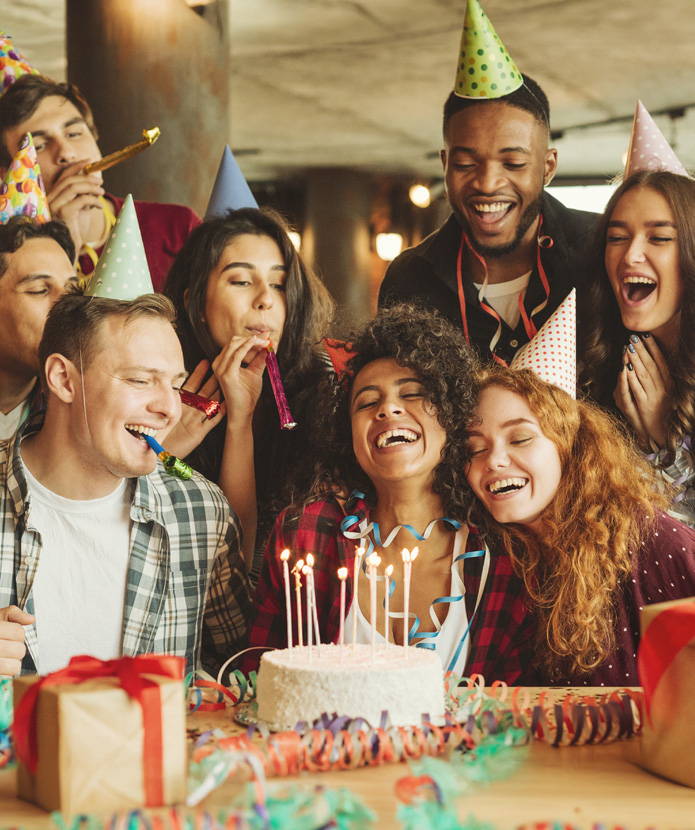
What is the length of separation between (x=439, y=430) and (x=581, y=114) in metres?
2.50

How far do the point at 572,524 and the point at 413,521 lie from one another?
0.36m

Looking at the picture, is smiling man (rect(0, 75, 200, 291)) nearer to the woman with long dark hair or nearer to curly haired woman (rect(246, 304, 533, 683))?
the woman with long dark hair

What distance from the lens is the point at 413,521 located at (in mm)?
2078

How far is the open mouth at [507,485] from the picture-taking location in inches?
76.9

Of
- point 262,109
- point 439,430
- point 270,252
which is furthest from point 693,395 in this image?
point 262,109

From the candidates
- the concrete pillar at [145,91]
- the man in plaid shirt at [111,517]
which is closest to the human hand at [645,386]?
the man in plaid shirt at [111,517]

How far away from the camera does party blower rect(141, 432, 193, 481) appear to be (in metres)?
2.10

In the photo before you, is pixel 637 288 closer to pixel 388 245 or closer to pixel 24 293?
pixel 388 245

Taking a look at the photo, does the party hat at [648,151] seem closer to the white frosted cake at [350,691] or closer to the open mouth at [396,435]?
the open mouth at [396,435]

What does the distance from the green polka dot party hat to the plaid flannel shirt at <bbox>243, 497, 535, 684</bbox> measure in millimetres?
1391

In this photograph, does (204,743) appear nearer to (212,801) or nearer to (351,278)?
(212,801)

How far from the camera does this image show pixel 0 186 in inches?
108

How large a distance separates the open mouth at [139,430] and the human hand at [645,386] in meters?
1.24

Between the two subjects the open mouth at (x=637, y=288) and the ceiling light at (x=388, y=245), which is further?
the ceiling light at (x=388, y=245)
